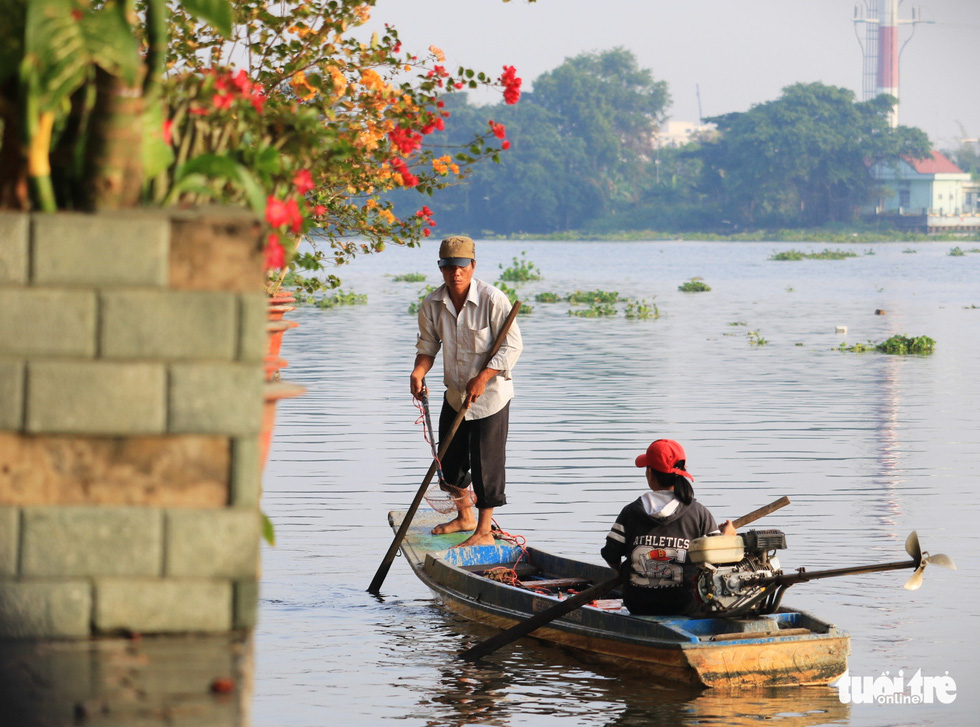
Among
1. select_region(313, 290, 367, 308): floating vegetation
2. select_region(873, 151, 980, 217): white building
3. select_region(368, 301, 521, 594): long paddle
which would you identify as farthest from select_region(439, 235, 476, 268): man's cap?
select_region(873, 151, 980, 217): white building

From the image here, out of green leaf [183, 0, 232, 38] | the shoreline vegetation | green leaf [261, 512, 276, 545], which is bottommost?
green leaf [261, 512, 276, 545]

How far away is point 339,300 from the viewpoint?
4047 centimetres

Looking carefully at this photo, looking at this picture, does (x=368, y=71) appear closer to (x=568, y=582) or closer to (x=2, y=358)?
(x=568, y=582)

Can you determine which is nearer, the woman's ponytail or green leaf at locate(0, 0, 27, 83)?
green leaf at locate(0, 0, 27, 83)

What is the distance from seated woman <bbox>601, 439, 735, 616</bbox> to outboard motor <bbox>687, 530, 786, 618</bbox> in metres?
0.10

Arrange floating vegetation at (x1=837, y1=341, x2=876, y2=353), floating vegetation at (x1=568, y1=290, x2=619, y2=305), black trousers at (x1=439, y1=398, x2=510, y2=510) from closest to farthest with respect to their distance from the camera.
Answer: black trousers at (x1=439, y1=398, x2=510, y2=510) < floating vegetation at (x1=837, y1=341, x2=876, y2=353) < floating vegetation at (x1=568, y1=290, x2=619, y2=305)

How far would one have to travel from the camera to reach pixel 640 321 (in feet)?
116

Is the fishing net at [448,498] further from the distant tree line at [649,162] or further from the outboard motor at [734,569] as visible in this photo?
the distant tree line at [649,162]

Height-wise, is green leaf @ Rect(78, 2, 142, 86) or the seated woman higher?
green leaf @ Rect(78, 2, 142, 86)

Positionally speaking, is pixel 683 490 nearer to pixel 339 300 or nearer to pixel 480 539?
pixel 480 539

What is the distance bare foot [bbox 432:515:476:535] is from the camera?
33.4 ft

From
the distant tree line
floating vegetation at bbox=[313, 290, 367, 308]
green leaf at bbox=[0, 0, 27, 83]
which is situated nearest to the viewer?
green leaf at bbox=[0, 0, 27, 83]

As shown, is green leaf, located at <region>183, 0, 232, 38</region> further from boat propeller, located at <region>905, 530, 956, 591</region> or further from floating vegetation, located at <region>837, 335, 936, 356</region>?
floating vegetation, located at <region>837, 335, 936, 356</region>

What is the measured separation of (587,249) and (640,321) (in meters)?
70.1
